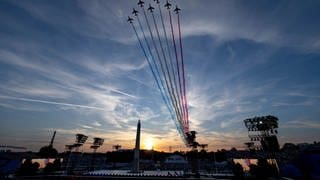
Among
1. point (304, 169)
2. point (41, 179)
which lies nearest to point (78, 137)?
point (41, 179)

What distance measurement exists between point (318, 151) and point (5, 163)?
27.6 meters

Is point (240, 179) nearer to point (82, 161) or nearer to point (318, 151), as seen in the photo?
point (318, 151)

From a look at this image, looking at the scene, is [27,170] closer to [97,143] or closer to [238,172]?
[97,143]

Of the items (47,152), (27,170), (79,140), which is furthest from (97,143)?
(47,152)

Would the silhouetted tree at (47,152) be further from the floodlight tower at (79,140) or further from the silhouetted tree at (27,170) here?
the silhouetted tree at (27,170)

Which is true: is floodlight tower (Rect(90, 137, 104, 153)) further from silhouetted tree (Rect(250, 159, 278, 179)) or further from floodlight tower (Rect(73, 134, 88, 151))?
silhouetted tree (Rect(250, 159, 278, 179))

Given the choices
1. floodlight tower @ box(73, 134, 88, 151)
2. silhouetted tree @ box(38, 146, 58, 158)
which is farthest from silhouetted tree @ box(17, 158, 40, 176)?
silhouetted tree @ box(38, 146, 58, 158)

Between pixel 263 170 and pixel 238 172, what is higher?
pixel 263 170

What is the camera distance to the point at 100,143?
2849 inches

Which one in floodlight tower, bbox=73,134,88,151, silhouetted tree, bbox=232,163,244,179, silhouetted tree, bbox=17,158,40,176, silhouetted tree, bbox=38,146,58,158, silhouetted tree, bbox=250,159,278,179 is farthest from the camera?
silhouetted tree, bbox=38,146,58,158

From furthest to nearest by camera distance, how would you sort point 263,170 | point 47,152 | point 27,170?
point 47,152 < point 27,170 < point 263,170

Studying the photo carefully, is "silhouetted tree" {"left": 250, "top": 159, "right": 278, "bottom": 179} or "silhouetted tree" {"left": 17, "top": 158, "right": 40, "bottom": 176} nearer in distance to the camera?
"silhouetted tree" {"left": 250, "top": 159, "right": 278, "bottom": 179}

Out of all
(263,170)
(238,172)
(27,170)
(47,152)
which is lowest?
(238,172)

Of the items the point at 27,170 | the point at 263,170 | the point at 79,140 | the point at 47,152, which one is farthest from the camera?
the point at 47,152
